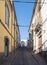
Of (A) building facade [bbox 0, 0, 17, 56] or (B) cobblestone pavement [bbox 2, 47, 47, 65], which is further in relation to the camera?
(A) building facade [bbox 0, 0, 17, 56]

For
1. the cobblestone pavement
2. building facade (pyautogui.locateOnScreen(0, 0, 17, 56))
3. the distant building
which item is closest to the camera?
the cobblestone pavement

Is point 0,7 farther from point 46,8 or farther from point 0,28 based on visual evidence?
point 46,8

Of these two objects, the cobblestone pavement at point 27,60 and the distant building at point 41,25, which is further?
the distant building at point 41,25

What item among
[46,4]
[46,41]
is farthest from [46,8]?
[46,41]

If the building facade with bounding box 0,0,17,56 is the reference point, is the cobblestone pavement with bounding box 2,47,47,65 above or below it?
below

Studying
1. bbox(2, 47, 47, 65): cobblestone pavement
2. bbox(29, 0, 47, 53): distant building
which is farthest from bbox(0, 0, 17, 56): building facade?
bbox(29, 0, 47, 53): distant building

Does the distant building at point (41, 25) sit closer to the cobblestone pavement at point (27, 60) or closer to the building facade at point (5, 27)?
the cobblestone pavement at point (27, 60)

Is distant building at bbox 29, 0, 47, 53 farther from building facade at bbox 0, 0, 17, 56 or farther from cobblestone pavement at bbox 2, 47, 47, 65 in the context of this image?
building facade at bbox 0, 0, 17, 56

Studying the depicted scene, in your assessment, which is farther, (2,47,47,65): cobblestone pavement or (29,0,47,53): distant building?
(29,0,47,53): distant building

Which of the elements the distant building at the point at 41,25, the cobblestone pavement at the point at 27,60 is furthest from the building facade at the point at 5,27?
the distant building at the point at 41,25

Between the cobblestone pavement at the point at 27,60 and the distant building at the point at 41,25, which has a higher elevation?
the distant building at the point at 41,25

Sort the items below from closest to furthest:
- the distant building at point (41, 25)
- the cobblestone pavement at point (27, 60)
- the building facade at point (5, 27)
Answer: the cobblestone pavement at point (27, 60) < the building facade at point (5, 27) < the distant building at point (41, 25)

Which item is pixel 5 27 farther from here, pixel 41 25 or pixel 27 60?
pixel 41 25

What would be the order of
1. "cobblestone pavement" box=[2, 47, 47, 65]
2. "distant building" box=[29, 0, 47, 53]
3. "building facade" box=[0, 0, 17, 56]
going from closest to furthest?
"cobblestone pavement" box=[2, 47, 47, 65]
"building facade" box=[0, 0, 17, 56]
"distant building" box=[29, 0, 47, 53]
